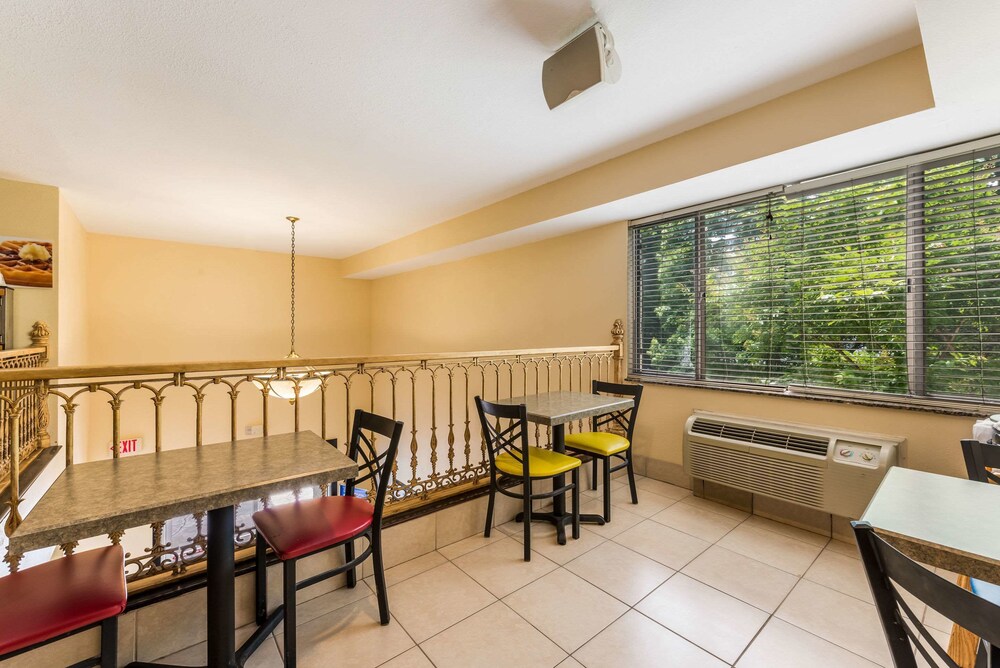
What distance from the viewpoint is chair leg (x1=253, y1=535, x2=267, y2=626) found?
1782 mm

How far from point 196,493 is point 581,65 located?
7.44 ft

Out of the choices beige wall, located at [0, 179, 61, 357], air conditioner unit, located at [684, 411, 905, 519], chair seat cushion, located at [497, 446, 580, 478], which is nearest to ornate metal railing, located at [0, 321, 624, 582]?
chair seat cushion, located at [497, 446, 580, 478]

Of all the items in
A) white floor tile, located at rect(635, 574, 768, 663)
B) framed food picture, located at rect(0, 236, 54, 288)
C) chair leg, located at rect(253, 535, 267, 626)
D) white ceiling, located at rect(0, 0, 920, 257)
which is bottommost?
white floor tile, located at rect(635, 574, 768, 663)

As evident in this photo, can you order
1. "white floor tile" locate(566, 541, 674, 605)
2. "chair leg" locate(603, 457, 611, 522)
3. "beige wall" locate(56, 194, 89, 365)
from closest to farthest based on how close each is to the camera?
"white floor tile" locate(566, 541, 674, 605) → "chair leg" locate(603, 457, 611, 522) → "beige wall" locate(56, 194, 89, 365)

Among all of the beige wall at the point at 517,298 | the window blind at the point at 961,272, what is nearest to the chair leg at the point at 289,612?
the beige wall at the point at 517,298

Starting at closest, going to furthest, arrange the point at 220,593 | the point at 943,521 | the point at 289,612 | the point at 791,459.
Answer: the point at 943,521
the point at 220,593
the point at 289,612
the point at 791,459

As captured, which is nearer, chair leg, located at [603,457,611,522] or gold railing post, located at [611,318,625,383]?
chair leg, located at [603,457,611,522]

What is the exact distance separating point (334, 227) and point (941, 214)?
215 inches

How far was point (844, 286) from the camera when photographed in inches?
109

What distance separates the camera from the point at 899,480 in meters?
1.42

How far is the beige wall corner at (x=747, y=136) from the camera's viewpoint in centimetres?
208

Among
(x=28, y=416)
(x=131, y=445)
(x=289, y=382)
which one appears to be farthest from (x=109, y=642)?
(x=131, y=445)

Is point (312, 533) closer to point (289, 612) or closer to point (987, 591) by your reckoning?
point (289, 612)

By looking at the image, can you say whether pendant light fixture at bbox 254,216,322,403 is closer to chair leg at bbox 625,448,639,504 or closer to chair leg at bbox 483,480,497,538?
chair leg at bbox 483,480,497,538
